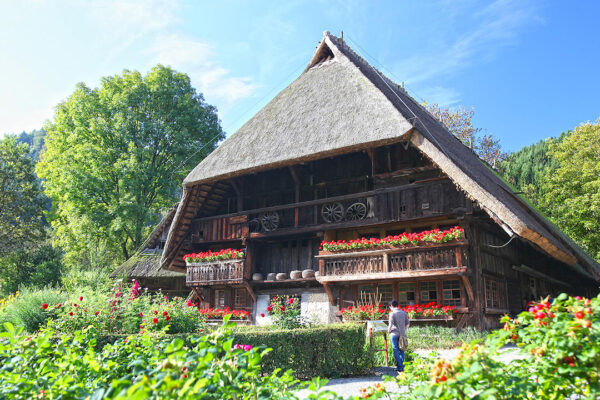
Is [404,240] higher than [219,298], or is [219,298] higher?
[404,240]

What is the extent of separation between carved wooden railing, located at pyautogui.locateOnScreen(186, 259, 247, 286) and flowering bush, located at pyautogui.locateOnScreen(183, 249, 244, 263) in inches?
6.2

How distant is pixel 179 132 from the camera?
32031 millimetres

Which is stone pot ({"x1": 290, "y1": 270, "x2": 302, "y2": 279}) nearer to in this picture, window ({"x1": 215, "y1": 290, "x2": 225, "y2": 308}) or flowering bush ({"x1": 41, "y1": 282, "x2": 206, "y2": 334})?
window ({"x1": 215, "y1": 290, "x2": 225, "y2": 308})

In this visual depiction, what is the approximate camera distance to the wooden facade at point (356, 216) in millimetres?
14609

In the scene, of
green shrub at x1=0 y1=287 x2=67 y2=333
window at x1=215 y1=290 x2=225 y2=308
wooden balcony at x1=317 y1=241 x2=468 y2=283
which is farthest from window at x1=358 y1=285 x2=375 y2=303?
green shrub at x1=0 y1=287 x2=67 y2=333

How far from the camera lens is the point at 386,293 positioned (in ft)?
54.0

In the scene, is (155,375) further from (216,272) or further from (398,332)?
(216,272)

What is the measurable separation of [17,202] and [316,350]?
31603mm

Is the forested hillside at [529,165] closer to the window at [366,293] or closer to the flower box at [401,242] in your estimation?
the window at [366,293]

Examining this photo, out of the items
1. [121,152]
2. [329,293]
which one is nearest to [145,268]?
[121,152]

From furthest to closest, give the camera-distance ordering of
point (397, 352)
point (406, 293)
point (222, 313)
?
point (222, 313) < point (406, 293) < point (397, 352)

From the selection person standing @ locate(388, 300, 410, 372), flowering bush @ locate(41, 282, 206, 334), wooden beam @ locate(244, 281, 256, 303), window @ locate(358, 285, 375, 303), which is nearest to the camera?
flowering bush @ locate(41, 282, 206, 334)

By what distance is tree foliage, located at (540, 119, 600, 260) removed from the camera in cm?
2670

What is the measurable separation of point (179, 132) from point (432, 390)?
30.7 meters
